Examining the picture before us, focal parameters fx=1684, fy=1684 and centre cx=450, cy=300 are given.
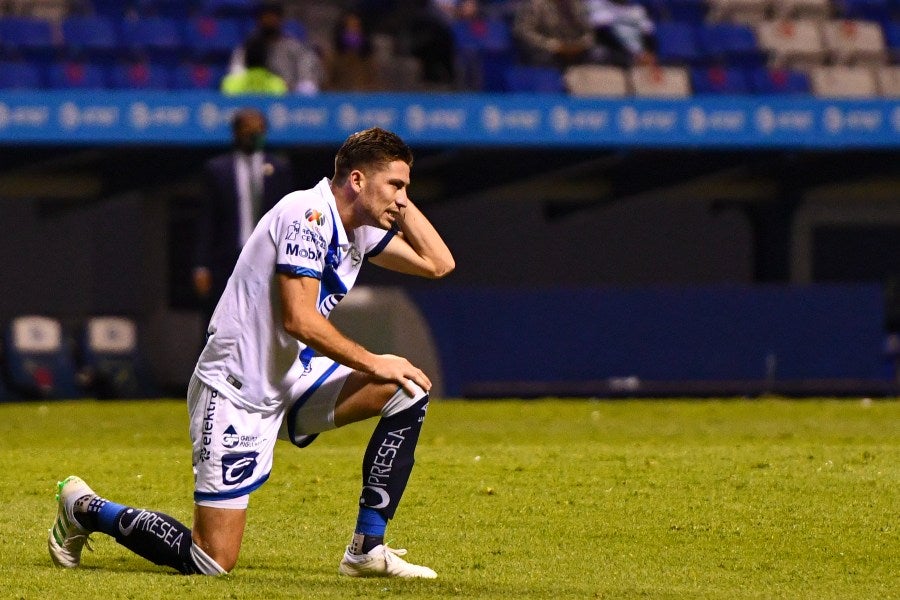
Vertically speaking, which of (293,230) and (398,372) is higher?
(293,230)

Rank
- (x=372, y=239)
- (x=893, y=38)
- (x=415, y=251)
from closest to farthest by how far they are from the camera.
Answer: (x=372, y=239) < (x=415, y=251) < (x=893, y=38)

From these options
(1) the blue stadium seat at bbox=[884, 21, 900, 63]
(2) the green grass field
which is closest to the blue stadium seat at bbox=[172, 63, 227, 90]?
(2) the green grass field

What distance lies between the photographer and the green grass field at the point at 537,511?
5.78 metres

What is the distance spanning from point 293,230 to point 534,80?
431 inches

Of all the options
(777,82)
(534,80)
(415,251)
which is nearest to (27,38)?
(534,80)

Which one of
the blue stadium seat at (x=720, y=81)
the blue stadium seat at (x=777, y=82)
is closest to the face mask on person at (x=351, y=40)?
the blue stadium seat at (x=720, y=81)

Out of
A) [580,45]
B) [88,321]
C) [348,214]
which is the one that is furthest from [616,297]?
[348,214]

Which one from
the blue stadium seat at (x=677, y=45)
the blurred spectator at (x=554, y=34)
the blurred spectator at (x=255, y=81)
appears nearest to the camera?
the blurred spectator at (x=255, y=81)

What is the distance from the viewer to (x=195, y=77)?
1580 centimetres

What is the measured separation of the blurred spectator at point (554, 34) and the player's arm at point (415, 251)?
10.5 meters

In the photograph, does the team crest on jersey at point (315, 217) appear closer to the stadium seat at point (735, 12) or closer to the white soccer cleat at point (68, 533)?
the white soccer cleat at point (68, 533)

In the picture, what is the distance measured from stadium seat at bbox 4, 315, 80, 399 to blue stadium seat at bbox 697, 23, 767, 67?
7403 mm

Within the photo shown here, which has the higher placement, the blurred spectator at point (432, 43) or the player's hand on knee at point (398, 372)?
the player's hand on knee at point (398, 372)

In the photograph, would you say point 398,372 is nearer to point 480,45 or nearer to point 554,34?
point 554,34
